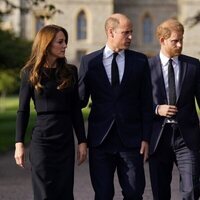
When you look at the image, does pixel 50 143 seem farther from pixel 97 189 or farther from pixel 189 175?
pixel 189 175

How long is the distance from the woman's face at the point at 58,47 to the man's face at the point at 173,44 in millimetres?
1283

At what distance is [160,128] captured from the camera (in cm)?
780

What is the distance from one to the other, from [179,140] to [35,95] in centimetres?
160

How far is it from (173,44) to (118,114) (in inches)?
38.7

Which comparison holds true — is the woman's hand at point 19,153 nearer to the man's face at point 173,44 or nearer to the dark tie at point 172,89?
the dark tie at point 172,89

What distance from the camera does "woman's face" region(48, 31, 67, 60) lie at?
6.82m

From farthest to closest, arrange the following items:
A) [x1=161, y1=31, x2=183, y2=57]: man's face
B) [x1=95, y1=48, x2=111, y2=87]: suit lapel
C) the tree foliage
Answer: the tree foliage → [x1=161, y1=31, x2=183, y2=57]: man's face → [x1=95, y1=48, x2=111, y2=87]: suit lapel

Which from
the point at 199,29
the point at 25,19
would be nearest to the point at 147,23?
the point at 199,29

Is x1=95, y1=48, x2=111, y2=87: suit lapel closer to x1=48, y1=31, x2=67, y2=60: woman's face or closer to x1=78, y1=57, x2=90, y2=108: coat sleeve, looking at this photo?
x1=78, y1=57, x2=90, y2=108: coat sleeve

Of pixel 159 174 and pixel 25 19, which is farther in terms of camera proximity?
pixel 25 19

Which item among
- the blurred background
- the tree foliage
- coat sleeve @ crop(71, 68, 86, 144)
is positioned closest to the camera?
coat sleeve @ crop(71, 68, 86, 144)

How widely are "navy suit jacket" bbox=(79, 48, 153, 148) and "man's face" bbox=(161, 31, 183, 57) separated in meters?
0.45

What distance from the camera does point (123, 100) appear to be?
285 inches

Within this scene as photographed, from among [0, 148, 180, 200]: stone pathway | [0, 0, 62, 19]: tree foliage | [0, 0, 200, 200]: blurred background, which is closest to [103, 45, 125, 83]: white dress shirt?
[0, 148, 180, 200]: stone pathway
